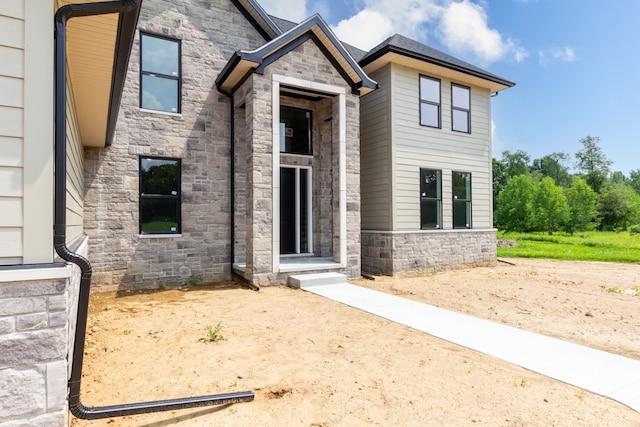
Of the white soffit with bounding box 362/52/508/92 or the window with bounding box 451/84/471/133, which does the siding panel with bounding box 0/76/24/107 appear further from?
the window with bounding box 451/84/471/133

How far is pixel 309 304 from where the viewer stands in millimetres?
6254

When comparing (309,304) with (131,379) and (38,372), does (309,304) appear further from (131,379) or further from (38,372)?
(38,372)

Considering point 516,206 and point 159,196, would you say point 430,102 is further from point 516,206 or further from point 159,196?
point 516,206

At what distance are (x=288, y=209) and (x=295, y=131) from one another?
7.07 feet

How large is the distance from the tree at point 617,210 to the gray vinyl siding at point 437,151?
3167 cm

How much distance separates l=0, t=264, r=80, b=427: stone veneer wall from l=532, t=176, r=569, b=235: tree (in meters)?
36.0

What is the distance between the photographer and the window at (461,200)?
11.2 metres

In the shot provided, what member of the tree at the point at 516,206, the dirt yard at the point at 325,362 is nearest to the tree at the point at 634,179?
the tree at the point at 516,206

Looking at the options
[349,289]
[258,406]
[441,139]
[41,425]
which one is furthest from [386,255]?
[41,425]

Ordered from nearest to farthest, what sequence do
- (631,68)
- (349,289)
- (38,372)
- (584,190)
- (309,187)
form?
(38,372)
(349,289)
(309,187)
(584,190)
(631,68)

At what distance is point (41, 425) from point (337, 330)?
3.30 meters

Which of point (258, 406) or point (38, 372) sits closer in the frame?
point (38, 372)

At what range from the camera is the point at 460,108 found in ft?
37.5

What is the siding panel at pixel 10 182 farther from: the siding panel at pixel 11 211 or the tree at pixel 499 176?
the tree at pixel 499 176
